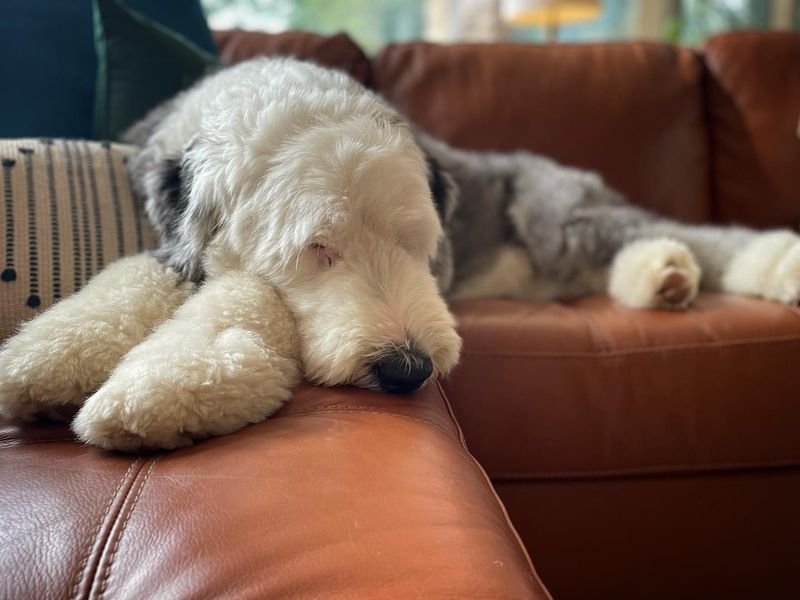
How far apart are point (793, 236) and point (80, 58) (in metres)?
1.97

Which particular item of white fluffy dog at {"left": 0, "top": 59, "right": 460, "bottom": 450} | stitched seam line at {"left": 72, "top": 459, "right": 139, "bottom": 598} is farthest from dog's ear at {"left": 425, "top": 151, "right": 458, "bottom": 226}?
stitched seam line at {"left": 72, "top": 459, "right": 139, "bottom": 598}

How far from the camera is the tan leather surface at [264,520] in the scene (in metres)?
0.63

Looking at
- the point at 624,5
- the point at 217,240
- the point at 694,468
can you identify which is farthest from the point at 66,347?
the point at 624,5

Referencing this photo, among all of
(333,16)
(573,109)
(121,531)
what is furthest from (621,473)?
(333,16)

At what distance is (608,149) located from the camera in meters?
2.38

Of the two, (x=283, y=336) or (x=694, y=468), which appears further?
(x=694, y=468)

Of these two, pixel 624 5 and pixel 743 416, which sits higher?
pixel 624 5

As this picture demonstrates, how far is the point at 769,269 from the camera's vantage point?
67.4 inches

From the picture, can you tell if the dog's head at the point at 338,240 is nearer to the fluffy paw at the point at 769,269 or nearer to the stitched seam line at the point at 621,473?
the stitched seam line at the point at 621,473

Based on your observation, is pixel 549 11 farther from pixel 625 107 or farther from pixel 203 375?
pixel 203 375

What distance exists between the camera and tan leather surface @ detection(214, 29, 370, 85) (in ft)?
7.66

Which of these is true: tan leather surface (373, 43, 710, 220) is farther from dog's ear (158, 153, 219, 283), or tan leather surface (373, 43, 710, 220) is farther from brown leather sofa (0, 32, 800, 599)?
dog's ear (158, 153, 219, 283)

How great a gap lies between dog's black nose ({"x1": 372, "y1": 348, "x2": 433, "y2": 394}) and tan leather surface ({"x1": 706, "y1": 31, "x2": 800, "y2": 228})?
192cm

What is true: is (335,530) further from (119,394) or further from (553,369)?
(553,369)
